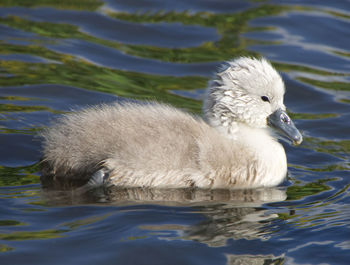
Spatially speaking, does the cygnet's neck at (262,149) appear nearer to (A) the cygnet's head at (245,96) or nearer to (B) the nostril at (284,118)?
(A) the cygnet's head at (245,96)

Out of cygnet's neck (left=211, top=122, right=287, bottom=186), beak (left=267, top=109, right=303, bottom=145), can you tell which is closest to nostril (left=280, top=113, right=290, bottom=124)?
beak (left=267, top=109, right=303, bottom=145)

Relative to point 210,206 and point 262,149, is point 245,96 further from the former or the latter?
point 210,206

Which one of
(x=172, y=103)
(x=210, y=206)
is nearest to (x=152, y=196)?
(x=210, y=206)

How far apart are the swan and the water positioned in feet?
0.50

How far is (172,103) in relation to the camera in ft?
26.8

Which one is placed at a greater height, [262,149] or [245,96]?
[245,96]

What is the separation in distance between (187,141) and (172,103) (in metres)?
2.17

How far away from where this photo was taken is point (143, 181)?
6004 millimetres

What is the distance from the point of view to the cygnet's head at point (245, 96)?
21.1 feet

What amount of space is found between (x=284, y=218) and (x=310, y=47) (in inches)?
184

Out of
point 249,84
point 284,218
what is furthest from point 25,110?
point 284,218

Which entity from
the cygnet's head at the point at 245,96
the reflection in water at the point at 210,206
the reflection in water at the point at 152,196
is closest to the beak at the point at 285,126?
the cygnet's head at the point at 245,96

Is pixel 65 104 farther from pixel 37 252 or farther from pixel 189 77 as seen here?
pixel 37 252

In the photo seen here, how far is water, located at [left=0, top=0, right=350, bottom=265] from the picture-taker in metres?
5.12
